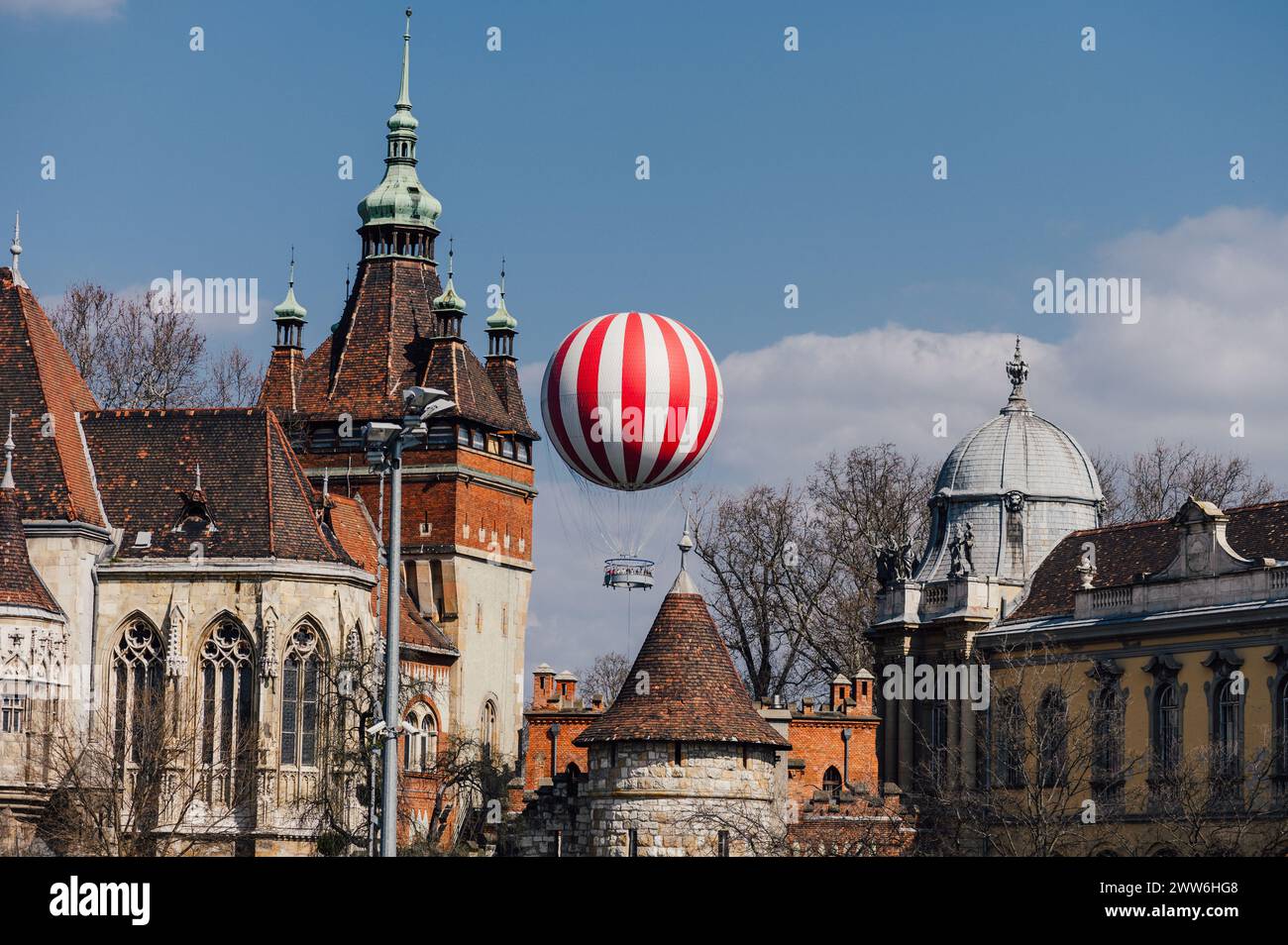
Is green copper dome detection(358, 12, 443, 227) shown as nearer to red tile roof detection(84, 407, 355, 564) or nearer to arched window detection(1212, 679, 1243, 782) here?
red tile roof detection(84, 407, 355, 564)

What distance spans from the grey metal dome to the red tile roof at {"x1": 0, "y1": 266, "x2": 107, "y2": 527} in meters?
26.7

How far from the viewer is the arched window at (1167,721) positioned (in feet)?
216

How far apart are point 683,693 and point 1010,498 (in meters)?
26.2

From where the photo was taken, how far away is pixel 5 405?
6375 centimetres

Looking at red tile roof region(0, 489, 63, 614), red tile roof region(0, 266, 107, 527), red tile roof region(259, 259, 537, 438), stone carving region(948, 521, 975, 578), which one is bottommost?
red tile roof region(0, 489, 63, 614)

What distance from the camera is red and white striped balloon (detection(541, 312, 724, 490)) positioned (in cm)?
4884

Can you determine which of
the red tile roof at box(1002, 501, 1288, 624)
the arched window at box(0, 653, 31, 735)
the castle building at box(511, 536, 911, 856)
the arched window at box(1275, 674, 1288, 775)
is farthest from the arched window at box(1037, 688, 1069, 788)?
the arched window at box(0, 653, 31, 735)

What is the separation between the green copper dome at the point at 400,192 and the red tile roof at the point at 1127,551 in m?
23.4

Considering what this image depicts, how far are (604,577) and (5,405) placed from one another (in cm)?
1822

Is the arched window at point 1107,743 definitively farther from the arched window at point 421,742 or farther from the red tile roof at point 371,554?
the red tile roof at point 371,554
